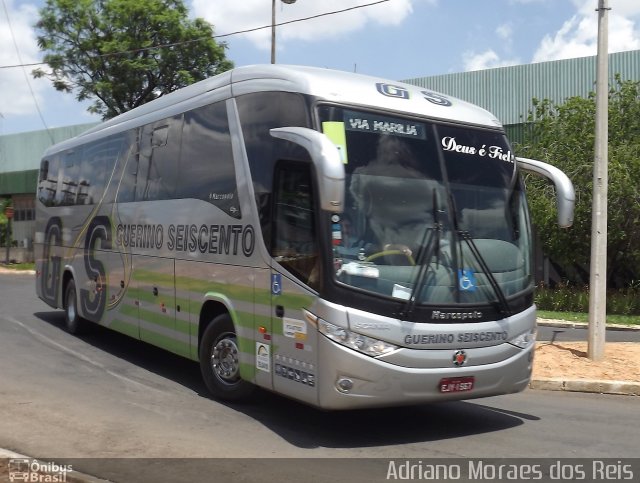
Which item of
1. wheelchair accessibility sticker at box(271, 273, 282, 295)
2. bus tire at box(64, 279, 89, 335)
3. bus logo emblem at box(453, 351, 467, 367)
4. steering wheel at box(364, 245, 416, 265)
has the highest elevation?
steering wheel at box(364, 245, 416, 265)

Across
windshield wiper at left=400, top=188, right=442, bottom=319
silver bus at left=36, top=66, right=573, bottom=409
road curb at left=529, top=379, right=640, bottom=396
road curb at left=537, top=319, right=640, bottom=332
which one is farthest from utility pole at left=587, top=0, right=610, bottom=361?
road curb at left=537, top=319, right=640, bottom=332

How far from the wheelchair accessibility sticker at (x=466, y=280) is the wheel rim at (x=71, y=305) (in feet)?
27.2

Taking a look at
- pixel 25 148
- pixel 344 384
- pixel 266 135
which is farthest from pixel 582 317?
pixel 25 148

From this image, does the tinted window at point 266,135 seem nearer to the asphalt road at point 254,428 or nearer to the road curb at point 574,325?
the asphalt road at point 254,428

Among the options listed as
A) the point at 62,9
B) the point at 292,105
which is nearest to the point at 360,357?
the point at 292,105

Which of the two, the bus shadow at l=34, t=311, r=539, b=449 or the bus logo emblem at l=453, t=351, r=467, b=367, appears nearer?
the bus logo emblem at l=453, t=351, r=467, b=367

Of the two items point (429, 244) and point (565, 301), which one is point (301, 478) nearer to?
point (429, 244)

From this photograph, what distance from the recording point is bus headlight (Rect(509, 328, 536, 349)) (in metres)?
6.77

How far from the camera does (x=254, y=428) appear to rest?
6895mm

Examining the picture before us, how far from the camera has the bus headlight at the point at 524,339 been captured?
677 centimetres

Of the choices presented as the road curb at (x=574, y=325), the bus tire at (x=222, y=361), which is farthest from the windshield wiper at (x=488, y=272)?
the road curb at (x=574, y=325)

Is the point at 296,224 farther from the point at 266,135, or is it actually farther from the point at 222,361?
the point at 222,361

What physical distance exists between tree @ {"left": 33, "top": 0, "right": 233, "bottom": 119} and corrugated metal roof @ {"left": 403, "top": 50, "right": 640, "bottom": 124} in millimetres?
10030

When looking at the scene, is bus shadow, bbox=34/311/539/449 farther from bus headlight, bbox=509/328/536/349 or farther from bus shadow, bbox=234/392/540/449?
bus headlight, bbox=509/328/536/349
